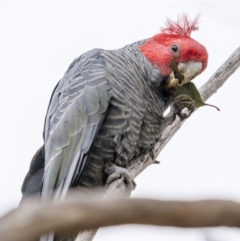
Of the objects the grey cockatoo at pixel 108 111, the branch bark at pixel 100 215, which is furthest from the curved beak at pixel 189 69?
the branch bark at pixel 100 215

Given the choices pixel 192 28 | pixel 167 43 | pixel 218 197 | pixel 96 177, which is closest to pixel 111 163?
pixel 96 177

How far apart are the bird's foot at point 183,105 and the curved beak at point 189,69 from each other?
0.20 feet

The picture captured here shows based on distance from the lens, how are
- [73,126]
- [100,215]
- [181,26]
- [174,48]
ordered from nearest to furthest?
1. [100,215]
2. [73,126]
3. [174,48]
4. [181,26]

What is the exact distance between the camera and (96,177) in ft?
5.54

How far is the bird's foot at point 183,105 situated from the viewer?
175 centimetres

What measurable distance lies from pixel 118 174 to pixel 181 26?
72cm

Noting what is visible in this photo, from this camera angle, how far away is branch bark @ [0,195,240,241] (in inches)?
7.9

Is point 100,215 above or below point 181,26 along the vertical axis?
above

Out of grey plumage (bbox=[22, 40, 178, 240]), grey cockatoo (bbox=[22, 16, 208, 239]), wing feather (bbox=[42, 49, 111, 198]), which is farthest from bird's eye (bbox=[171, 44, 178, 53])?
wing feather (bbox=[42, 49, 111, 198])

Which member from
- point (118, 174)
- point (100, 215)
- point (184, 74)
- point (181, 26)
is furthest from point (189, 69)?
point (100, 215)

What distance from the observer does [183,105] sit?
1.78 meters

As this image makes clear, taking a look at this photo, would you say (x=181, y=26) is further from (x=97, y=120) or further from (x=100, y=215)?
(x=100, y=215)

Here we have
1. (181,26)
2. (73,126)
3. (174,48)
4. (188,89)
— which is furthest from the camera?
(181,26)

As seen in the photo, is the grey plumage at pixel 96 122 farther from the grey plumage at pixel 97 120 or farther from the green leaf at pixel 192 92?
the green leaf at pixel 192 92
